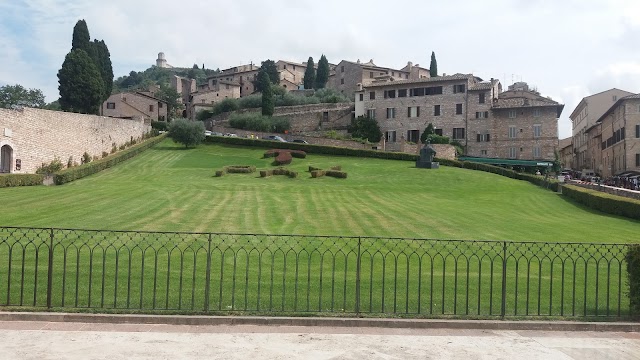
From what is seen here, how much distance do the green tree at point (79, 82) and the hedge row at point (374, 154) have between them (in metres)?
13.9

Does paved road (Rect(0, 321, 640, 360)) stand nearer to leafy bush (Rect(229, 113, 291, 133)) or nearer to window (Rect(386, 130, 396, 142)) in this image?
window (Rect(386, 130, 396, 142))

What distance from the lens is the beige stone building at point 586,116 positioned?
2958 inches

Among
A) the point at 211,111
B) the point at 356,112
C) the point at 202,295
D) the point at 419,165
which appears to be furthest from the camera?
the point at 211,111

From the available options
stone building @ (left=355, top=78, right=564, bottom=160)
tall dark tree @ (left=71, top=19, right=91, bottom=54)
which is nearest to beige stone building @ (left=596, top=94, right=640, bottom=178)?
stone building @ (left=355, top=78, right=564, bottom=160)

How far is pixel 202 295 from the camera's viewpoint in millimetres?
10320

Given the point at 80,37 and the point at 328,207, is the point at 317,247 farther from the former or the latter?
the point at 80,37

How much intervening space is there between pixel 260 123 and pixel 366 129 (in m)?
15.1

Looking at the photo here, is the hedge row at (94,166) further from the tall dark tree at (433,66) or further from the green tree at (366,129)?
the tall dark tree at (433,66)

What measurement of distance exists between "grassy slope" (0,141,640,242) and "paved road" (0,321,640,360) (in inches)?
352

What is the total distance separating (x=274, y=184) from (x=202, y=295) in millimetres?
26481

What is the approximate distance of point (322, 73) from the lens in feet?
361

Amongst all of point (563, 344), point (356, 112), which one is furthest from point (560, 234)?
point (356, 112)

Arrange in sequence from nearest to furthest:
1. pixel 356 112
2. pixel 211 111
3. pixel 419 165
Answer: pixel 419 165 → pixel 356 112 → pixel 211 111

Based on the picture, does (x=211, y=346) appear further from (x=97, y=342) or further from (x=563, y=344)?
(x=563, y=344)
